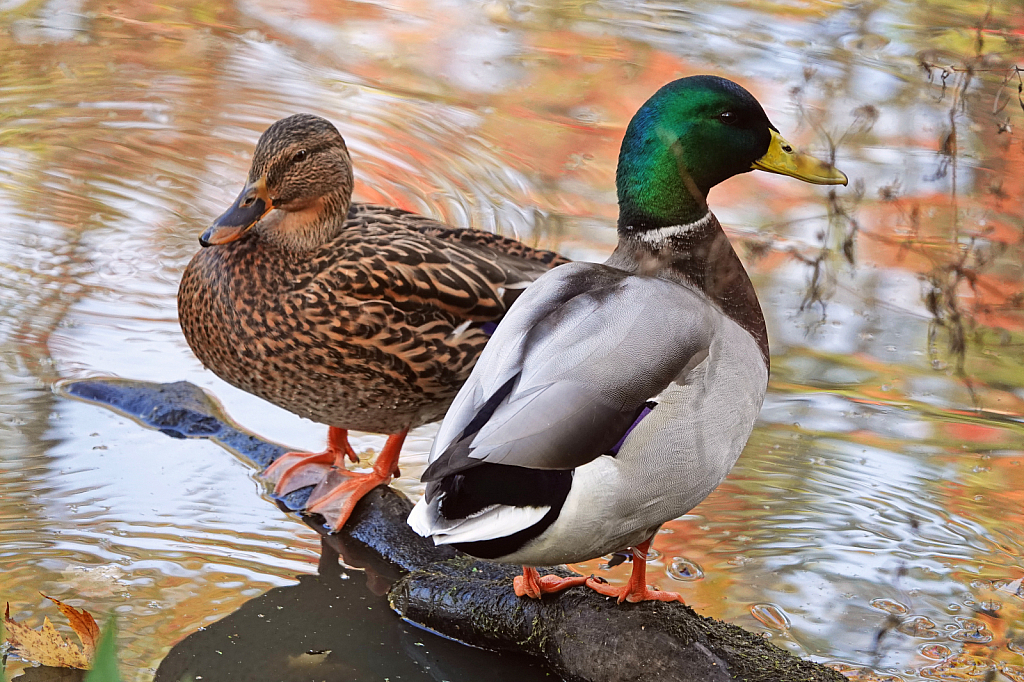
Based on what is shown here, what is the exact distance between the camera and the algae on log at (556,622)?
2391mm

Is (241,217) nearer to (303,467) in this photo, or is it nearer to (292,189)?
(292,189)

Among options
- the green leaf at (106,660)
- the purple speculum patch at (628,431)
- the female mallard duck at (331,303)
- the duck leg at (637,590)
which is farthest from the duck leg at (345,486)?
the green leaf at (106,660)

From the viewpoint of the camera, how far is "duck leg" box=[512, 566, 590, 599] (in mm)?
2598

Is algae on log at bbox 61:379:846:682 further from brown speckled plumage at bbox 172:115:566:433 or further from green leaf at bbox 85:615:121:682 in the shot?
green leaf at bbox 85:615:121:682

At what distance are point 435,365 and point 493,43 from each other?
182 inches

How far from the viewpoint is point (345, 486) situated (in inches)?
124

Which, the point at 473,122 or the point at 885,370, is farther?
the point at 473,122

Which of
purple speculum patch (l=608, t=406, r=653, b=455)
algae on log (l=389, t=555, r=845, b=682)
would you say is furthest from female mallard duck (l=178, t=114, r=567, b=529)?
purple speculum patch (l=608, t=406, r=653, b=455)

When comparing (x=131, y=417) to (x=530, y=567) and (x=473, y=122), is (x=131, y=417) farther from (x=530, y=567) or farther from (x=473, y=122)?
(x=473, y=122)

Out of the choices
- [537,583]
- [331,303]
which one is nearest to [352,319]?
[331,303]

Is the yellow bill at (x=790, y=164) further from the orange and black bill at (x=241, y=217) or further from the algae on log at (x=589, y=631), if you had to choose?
the orange and black bill at (x=241, y=217)

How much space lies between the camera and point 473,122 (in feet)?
20.6

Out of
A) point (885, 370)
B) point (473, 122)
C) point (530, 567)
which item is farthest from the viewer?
point (473, 122)

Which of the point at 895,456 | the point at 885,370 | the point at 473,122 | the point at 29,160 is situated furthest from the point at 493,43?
the point at 895,456
